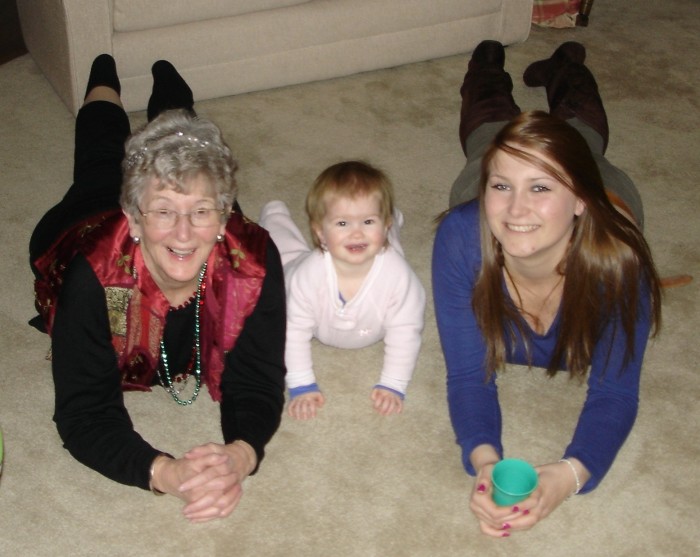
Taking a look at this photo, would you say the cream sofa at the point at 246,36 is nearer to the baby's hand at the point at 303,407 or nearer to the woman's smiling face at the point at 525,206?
the baby's hand at the point at 303,407

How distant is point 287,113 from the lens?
3.41 meters

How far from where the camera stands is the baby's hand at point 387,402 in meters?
2.45

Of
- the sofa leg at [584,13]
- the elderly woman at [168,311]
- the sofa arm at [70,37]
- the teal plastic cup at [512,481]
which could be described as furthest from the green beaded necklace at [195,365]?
the sofa leg at [584,13]

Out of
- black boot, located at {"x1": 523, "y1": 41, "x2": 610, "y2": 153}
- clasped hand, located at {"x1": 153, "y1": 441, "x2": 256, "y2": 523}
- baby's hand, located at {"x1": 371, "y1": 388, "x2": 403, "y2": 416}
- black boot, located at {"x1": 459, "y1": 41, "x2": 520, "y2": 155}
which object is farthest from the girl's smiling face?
black boot, located at {"x1": 523, "y1": 41, "x2": 610, "y2": 153}

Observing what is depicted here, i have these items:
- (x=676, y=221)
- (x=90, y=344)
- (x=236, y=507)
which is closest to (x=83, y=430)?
(x=90, y=344)

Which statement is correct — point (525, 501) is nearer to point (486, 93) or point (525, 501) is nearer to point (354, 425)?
point (354, 425)

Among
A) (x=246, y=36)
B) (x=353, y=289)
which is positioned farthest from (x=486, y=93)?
(x=353, y=289)

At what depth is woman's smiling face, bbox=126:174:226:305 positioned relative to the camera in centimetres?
198

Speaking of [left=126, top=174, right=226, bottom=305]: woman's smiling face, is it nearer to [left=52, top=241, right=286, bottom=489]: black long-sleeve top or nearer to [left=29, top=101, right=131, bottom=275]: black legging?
[left=52, top=241, right=286, bottom=489]: black long-sleeve top

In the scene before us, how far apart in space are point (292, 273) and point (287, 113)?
1.11 metres

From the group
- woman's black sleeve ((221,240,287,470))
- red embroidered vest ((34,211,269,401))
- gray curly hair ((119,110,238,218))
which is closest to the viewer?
gray curly hair ((119,110,238,218))

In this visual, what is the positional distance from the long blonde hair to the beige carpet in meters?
0.28

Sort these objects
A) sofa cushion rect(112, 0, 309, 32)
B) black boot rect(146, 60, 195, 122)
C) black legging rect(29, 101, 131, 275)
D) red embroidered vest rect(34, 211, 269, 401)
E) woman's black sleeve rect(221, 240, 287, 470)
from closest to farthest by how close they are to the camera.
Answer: red embroidered vest rect(34, 211, 269, 401), woman's black sleeve rect(221, 240, 287, 470), black legging rect(29, 101, 131, 275), black boot rect(146, 60, 195, 122), sofa cushion rect(112, 0, 309, 32)

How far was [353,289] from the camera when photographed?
2.40 metres
